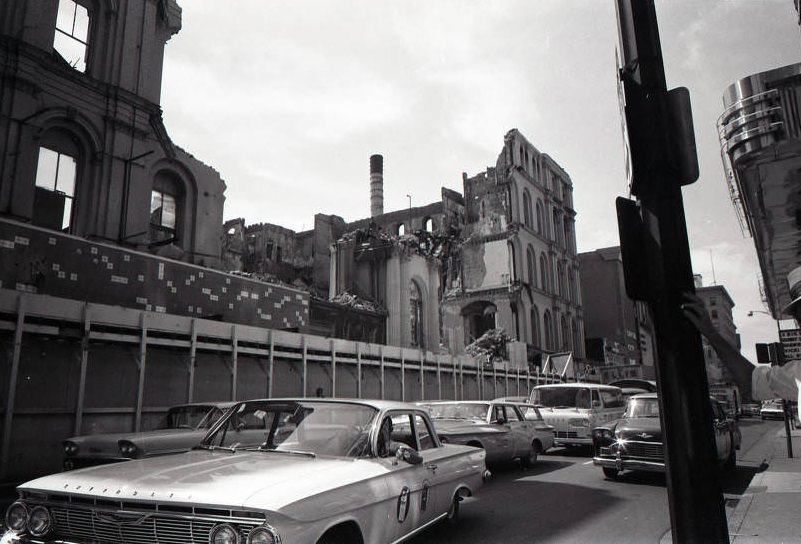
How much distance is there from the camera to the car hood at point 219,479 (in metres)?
3.28

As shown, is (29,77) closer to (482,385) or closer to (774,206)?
(774,206)

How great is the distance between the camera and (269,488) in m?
3.44

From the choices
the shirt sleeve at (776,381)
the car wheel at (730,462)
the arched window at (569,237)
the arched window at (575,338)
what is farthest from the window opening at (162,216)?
the arched window at (569,237)

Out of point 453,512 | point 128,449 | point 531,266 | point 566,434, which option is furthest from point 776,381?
point 531,266

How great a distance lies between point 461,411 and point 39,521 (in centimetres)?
921

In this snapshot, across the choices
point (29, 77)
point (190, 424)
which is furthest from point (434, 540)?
point (29, 77)

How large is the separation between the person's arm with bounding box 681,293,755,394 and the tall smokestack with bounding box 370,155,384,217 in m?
61.2

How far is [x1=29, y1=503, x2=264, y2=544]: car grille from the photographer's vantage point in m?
3.16

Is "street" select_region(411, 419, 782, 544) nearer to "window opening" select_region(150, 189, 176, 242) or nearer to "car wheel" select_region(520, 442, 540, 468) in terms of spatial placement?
"car wheel" select_region(520, 442, 540, 468)

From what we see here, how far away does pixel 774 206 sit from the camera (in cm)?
941

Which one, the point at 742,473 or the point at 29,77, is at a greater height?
the point at 29,77

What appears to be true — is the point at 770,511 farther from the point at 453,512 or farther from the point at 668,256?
the point at 668,256

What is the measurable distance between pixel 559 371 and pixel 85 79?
2799 centimetres

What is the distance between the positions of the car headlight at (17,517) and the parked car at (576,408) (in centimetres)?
1308
